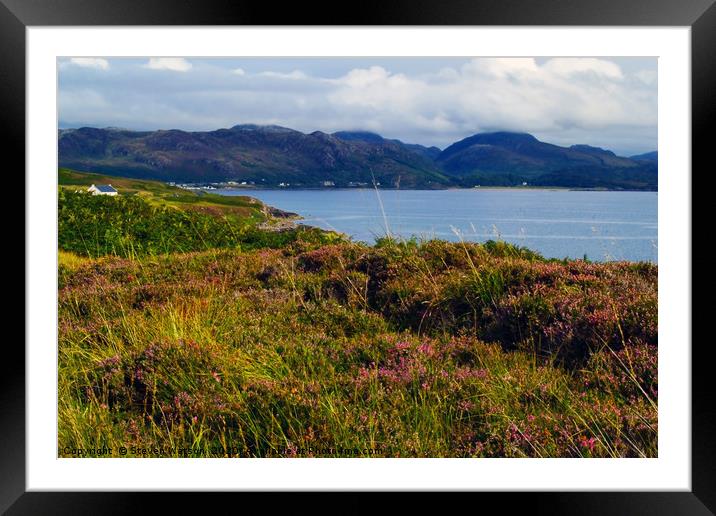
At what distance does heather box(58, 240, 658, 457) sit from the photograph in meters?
0.02

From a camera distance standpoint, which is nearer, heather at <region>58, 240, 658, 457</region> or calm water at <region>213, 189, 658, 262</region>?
heather at <region>58, 240, 658, 457</region>

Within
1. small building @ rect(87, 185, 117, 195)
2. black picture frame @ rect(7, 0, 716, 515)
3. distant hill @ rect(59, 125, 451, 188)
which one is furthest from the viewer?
small building @ rect(87, 185, 117, 195)

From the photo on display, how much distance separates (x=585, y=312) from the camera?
560 centimetres

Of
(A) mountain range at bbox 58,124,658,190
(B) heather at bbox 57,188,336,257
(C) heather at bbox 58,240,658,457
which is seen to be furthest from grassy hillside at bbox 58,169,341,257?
(C) heather at bbox 58,240,658,457

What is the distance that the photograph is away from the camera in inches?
171

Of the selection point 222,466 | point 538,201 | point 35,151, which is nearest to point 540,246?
point 538,201

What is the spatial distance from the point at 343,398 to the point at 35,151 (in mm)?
2962

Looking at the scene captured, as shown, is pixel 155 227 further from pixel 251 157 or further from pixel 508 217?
pixel 508 217

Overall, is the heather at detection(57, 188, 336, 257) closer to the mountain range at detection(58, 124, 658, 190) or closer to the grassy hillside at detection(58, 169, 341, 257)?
the grassy hillside at detection(58, 169, 341, 257)
